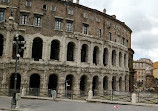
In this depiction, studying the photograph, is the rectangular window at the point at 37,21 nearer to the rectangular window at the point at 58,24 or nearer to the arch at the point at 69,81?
the rectangular window at the point at 58,24

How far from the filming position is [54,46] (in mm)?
30234

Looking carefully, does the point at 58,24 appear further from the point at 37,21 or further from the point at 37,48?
the point at 37,48

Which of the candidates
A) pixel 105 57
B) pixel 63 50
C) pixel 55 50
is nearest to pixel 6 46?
pixel 55 50

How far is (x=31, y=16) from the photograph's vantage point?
27.1 metres

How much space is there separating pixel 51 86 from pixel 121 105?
615 inches

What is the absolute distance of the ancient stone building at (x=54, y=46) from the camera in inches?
1013

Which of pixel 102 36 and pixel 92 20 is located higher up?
pixel 92 20

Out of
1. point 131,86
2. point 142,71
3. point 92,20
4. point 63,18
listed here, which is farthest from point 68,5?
point 142,71

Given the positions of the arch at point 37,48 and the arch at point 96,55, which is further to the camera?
the arch at point 96,55

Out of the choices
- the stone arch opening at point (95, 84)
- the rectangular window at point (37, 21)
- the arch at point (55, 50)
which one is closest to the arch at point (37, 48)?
the arch at point (55, 50)

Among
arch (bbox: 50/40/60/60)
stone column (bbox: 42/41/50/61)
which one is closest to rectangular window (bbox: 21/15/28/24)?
stone column (bbox: 42/41/50/61)

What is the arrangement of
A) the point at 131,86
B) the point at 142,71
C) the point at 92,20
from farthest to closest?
the point at 142,71 < the point at 131,86 < the point at 92,20

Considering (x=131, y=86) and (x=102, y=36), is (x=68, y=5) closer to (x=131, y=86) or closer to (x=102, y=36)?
(x=102, y=36)

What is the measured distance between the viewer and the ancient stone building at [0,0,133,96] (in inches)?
1013
